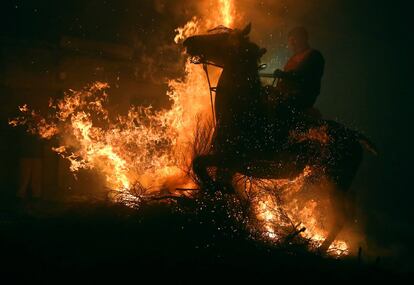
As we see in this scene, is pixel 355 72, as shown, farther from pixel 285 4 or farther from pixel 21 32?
pixel 21 32

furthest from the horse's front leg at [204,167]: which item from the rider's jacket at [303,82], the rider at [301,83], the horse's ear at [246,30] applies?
the horse's ear at [246,30]

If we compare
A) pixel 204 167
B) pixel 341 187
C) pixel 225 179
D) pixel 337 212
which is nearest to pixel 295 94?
pixel 341 187

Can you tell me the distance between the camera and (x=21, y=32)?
1040cm

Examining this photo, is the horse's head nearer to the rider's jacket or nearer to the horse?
the horse

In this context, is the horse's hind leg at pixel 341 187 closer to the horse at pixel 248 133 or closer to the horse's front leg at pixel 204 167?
the horse at pixel 248 133

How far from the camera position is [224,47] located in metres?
7.34

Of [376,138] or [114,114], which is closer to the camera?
[114,114]

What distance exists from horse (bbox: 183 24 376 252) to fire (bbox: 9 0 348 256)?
75cm

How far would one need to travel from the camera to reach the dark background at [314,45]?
10.3 metres

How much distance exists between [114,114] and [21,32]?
3118 millimetres

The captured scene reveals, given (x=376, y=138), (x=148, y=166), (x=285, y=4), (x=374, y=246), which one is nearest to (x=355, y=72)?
(x=376, y=138)

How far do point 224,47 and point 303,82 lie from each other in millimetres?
1693

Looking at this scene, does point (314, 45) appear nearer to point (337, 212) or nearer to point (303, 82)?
point (303, 82)

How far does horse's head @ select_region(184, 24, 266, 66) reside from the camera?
7.27 metres
